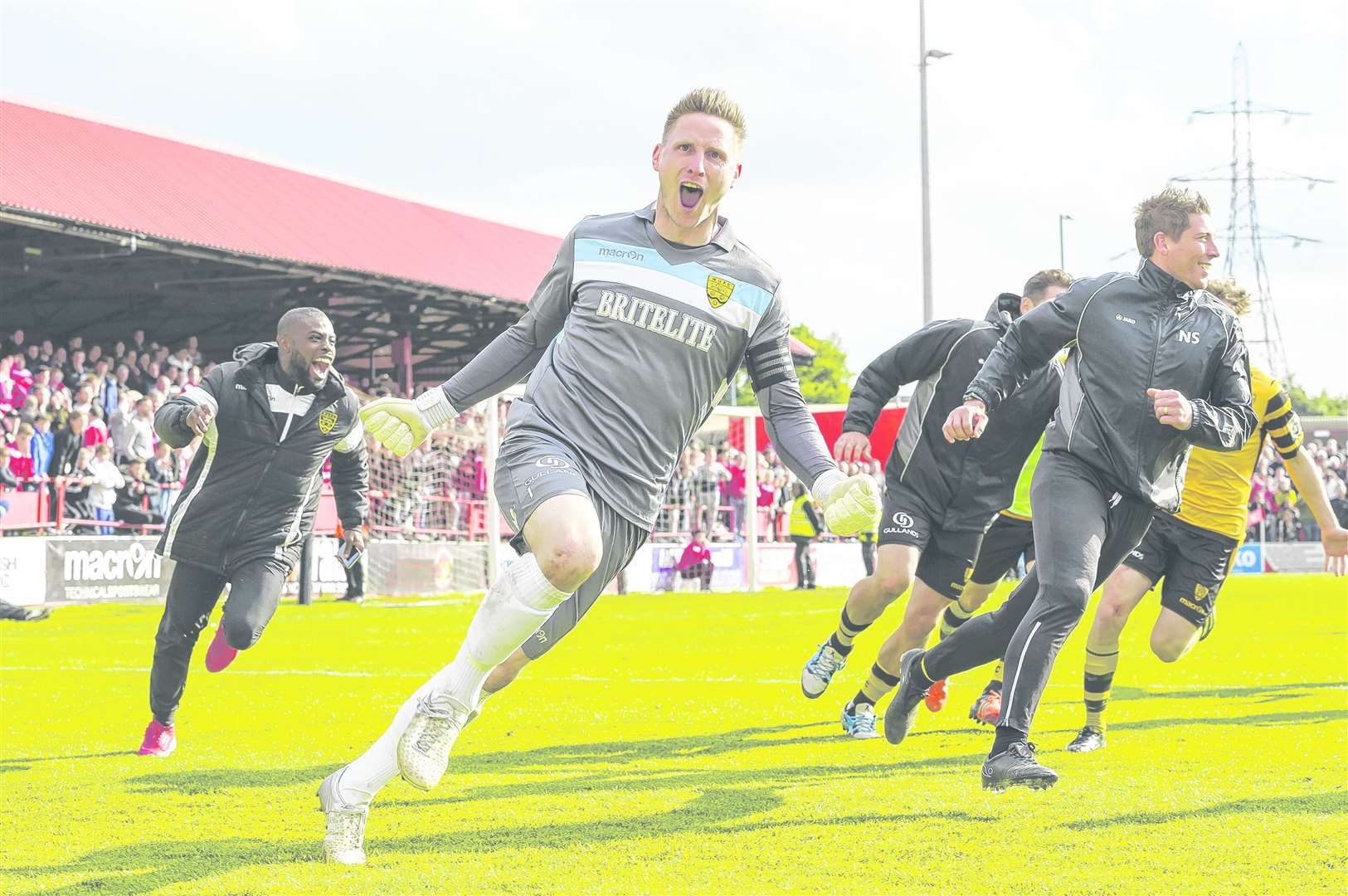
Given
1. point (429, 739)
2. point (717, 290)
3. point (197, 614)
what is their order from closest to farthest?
1. point (429, 739)
2. point (717, 290)
3. point (197, 614)

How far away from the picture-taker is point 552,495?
4523 mm

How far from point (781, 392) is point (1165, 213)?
1.91 m

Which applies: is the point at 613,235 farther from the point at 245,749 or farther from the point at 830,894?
the point at 245,749

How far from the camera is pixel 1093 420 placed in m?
5.97

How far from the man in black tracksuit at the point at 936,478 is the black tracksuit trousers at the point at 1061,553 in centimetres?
136

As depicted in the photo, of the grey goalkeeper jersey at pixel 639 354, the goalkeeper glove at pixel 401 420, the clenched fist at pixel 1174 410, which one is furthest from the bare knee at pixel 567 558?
the clenched fist at pixel 1174 410

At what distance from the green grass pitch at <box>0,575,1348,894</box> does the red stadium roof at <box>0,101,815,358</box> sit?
1634cm

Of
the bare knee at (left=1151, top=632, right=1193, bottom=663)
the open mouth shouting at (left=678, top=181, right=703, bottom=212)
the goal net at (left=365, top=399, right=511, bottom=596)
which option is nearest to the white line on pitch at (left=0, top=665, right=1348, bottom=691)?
the bare knee at (left=1151, top=632, right=1193, bottom=663)

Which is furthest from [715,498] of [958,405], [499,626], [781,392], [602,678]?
[499,626]

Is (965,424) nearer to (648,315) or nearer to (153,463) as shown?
(648,315)

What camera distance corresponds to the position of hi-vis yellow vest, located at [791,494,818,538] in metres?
27.9

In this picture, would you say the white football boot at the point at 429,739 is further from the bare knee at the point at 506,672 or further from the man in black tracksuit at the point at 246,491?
the man in black tracksuit at the point at 246,491

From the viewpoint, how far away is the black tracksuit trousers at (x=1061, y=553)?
5641 mm

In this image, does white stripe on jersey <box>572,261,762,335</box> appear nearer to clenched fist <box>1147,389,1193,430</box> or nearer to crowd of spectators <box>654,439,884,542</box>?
clenched fist <box>1147,389,1193,430</box>
